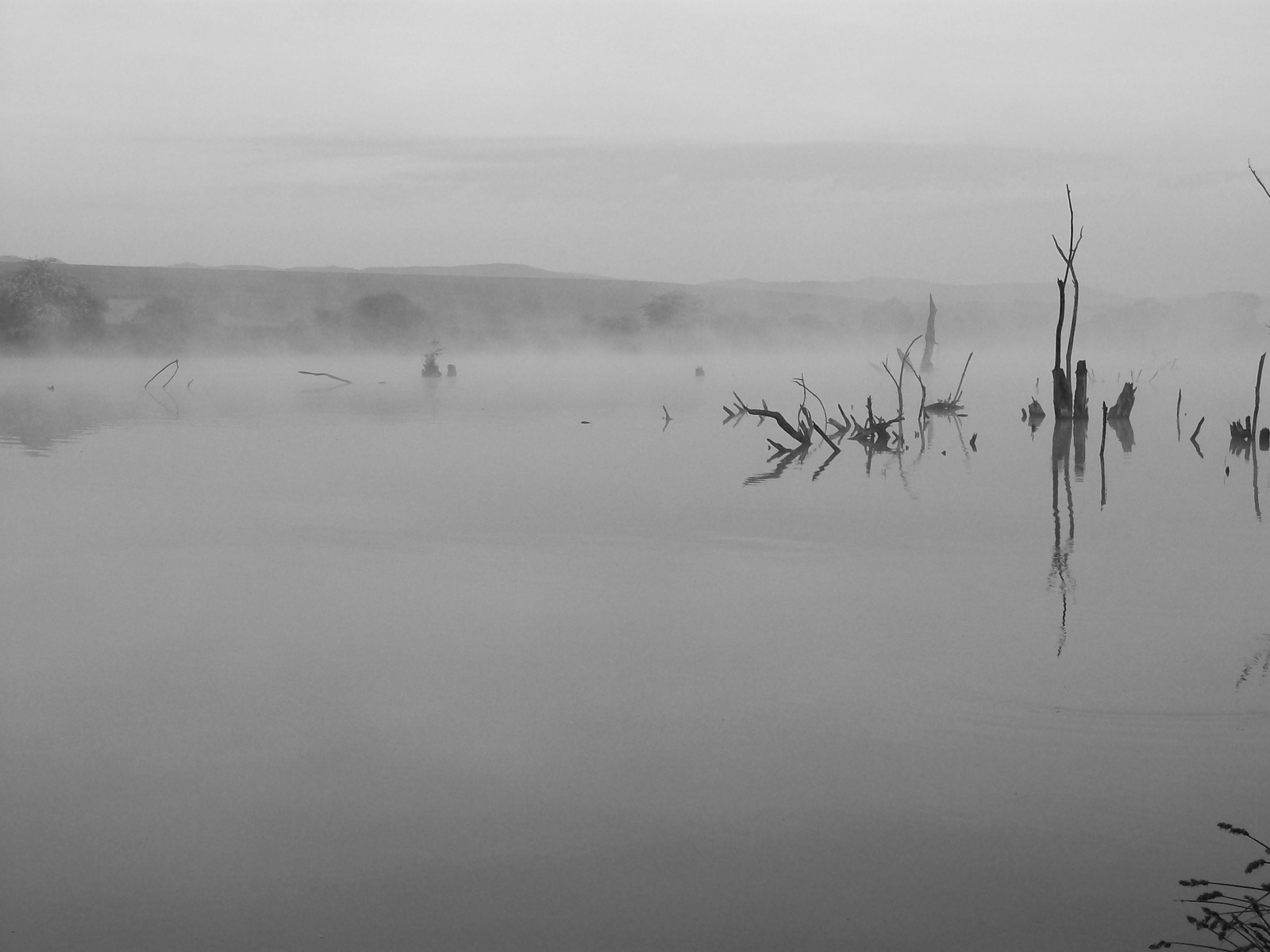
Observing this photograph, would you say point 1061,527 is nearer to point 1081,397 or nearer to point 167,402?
point 1081,397

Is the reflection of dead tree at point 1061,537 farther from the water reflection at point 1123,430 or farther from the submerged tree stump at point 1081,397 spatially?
the submerged tree stump at point 1081,397

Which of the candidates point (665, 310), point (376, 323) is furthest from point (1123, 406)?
point (665, 310)

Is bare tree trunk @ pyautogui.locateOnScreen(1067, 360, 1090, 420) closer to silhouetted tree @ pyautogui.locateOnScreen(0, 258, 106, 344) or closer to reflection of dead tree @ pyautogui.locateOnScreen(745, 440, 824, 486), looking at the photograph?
reflection of dead tree @ pyautogui.locateOnScreen(745, 440, 824, 486)

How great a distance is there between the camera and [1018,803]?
4.10 m

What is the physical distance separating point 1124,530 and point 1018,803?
6.06 m

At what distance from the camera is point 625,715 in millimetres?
5105

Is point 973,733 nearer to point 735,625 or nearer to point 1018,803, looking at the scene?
point 1018,803

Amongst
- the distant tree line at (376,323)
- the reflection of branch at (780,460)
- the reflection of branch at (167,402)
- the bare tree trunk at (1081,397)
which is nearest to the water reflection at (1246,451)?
the bare tree trunk at (1081,397)

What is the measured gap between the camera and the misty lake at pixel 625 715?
3523 millimetres

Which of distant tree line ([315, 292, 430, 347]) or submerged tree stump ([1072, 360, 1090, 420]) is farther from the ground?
distant tree line ([315, 292, 430, 347])

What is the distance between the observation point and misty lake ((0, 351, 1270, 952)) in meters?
3.52

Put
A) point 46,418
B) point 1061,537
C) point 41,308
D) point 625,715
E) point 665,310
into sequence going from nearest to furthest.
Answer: point 625,715, point 1061,537, point 46,418, point 41,308, point 665,310

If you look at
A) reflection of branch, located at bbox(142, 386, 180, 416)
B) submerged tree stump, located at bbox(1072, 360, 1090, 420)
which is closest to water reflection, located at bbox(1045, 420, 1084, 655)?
submerged tree stump, located at bbox(1072, 360, 1090, 420)

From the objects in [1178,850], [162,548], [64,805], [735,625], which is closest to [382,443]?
[162,548]
